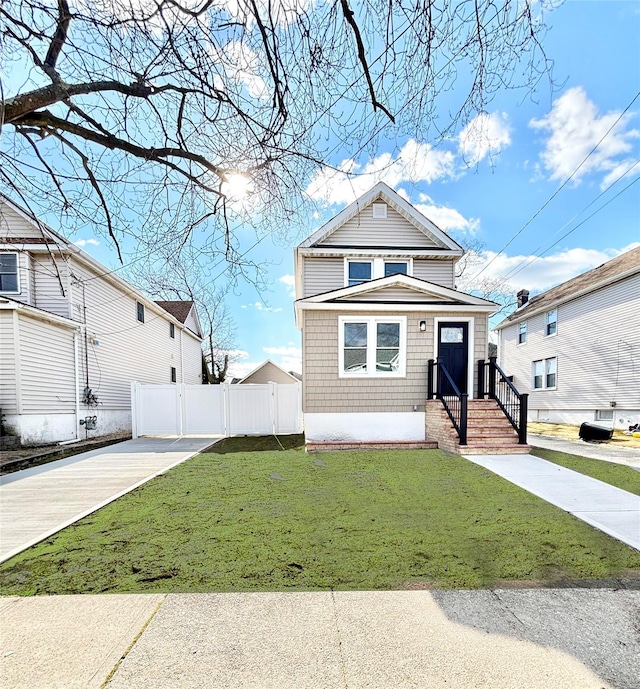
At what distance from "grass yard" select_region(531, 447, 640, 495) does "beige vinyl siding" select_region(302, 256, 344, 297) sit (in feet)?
24.7

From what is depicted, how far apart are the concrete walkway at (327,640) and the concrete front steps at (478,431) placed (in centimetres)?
528

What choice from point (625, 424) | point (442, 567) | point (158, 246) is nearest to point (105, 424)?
point (158, 246)

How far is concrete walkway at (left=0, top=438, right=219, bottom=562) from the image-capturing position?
12.5ft

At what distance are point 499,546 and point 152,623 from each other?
2.95m

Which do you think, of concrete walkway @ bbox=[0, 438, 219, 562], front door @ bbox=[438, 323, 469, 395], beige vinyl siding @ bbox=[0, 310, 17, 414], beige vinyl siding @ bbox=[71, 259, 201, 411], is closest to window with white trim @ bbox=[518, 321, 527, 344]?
front door @ bbox=[438, 323, 469, 395]

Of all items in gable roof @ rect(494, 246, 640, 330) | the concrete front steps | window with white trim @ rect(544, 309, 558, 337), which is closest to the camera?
the concrete front steps

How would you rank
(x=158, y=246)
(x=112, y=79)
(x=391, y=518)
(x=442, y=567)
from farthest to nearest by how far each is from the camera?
(x=391, y=518) → (x=158, y=246) → (x=442, y=567) → (x=112, y=79)

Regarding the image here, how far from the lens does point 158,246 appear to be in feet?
11.5

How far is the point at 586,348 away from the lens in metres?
14.6

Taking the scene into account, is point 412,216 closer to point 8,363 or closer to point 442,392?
point 442,392

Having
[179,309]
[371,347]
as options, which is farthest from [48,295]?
[179,309]

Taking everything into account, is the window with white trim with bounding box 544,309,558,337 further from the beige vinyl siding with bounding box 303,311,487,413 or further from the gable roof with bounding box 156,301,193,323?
the gable roof with bounding box 156,301,193,323

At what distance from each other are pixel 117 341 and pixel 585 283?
66.3ft

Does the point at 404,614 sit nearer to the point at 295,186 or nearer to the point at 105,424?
the point at 295,186
